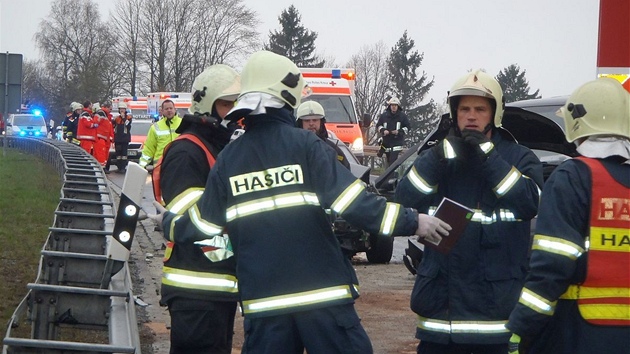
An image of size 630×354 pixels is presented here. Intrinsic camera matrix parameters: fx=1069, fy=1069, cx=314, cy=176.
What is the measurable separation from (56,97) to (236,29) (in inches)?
890

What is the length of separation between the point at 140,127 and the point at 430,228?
3080 centimetres

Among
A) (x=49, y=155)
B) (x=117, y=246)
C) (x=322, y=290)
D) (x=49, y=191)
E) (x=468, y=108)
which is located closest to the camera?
(x=322, y=290)

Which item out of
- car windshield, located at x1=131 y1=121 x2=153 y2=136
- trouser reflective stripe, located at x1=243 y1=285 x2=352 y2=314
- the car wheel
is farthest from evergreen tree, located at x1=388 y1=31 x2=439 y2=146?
trouser reflective stripe, located at x1=243 y1=285 x2=352 y2=314

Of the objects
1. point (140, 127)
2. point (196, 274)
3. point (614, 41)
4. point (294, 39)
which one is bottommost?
point (196, 274)

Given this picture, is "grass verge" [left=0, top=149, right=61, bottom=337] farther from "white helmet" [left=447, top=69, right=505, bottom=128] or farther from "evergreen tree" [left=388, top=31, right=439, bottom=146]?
"evergreen tree" [left=388, top=31, right=439, bottom=146]

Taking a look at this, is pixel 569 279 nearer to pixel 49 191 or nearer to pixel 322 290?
pixel 322 290

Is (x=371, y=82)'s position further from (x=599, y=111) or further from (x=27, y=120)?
(x=599, y=111)

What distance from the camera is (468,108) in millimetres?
5168

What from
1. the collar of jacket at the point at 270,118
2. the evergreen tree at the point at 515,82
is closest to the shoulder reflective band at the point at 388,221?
the collar of jacket at the point at 270,118

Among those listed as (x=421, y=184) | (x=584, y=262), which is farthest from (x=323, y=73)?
(x=584, y=262)

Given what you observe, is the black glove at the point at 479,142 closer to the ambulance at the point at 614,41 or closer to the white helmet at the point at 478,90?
the white helmet at the point at 478,90

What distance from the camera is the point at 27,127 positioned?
53.3m

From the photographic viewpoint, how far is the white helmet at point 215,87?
551 cm

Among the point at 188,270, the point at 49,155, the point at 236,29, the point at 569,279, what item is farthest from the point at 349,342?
the point at 236,29
